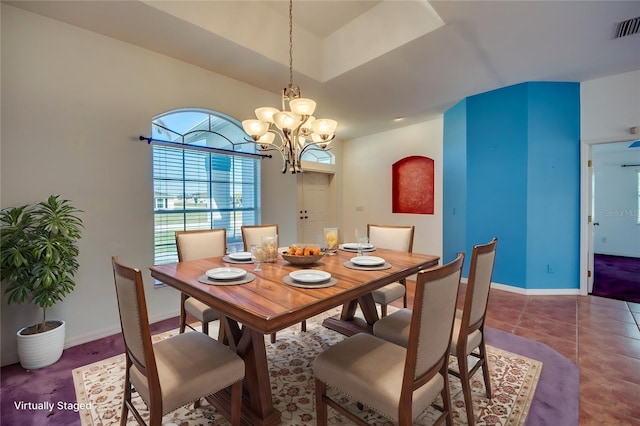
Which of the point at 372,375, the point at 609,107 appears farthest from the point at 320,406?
the point at 609,107

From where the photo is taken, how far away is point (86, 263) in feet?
8.54

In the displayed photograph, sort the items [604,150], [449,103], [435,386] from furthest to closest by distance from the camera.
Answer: [604,150]
[449,103]
[435,386]

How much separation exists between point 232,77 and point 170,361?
3.33 meters

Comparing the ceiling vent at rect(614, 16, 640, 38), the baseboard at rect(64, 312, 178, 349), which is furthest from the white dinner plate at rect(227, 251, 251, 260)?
the ceiling vent at rect(614, 16, 640, 38)

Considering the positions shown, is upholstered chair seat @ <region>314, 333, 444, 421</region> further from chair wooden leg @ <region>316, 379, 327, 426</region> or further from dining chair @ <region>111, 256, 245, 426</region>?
dining chair @ <region>111, 256, 245, 426</region>

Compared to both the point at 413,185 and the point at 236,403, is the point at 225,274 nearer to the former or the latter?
the point at 236,403

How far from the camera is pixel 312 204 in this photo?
6.23 metres

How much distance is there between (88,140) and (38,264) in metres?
1.17

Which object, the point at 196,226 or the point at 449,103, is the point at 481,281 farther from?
the point at 449,103

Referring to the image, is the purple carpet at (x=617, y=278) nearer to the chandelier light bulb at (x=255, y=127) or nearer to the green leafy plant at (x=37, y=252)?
the chandelier light bulb at (x=255, y=127)

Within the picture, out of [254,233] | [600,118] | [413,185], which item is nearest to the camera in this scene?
[254,233]

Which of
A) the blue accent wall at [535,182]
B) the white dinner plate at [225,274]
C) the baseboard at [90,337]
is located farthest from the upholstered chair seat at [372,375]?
the blue accent wall at [535,182]

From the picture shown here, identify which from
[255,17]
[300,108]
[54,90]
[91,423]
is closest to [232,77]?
[255,17]

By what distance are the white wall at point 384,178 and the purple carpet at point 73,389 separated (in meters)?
2.80
